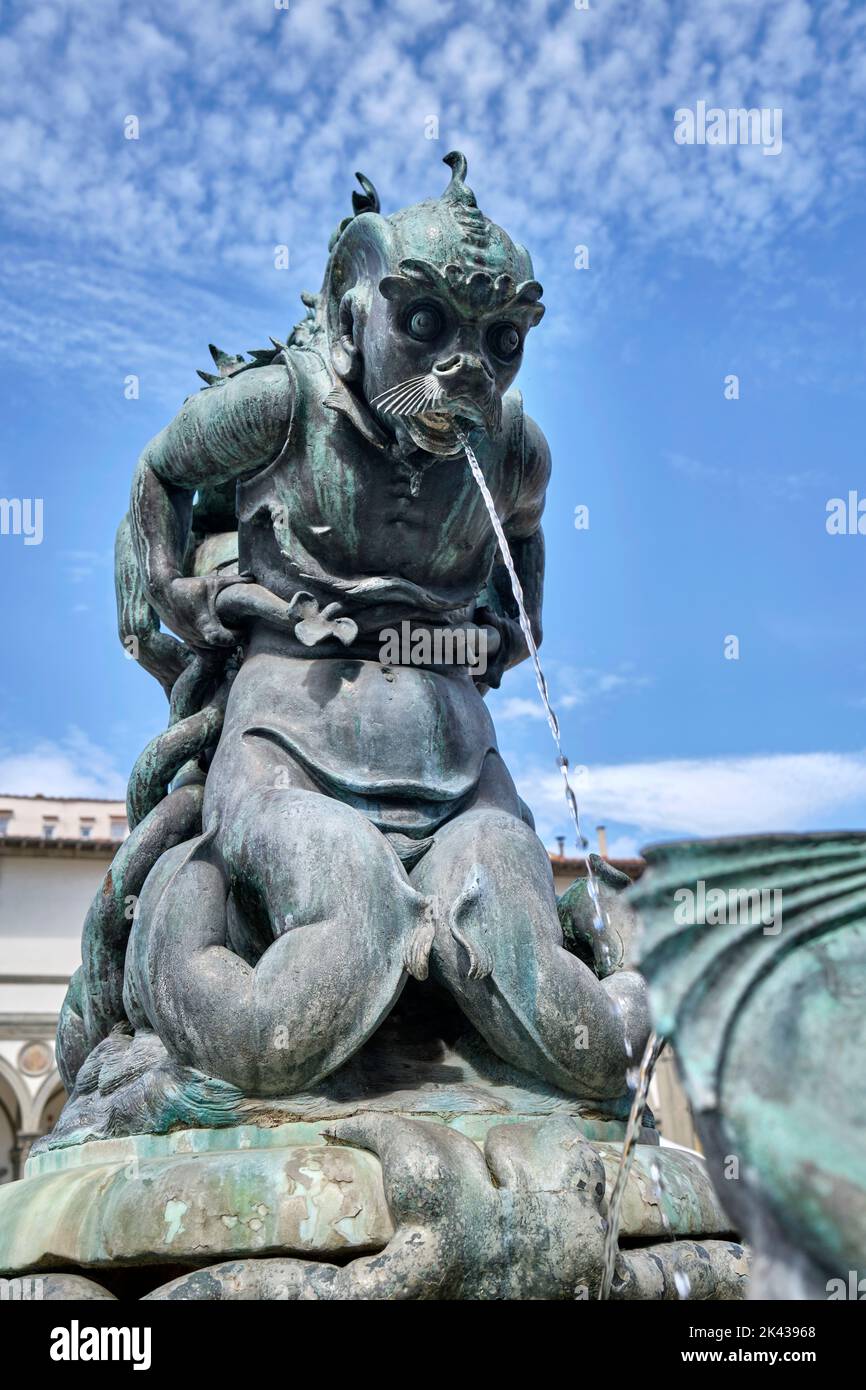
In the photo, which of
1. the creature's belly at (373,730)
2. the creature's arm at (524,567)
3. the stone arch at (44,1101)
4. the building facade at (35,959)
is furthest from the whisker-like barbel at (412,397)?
the stone arch at (44,1101)

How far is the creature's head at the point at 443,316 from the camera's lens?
11.6 ft

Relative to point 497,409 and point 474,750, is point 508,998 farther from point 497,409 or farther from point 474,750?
point 497,409

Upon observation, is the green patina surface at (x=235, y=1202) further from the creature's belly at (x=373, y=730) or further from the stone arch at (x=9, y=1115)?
the stone arch at (x=9, y=1115)

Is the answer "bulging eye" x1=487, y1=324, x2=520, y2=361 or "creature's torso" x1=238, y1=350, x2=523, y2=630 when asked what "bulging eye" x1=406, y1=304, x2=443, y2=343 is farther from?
"creature's torso" x1=238, y1=350, x2=523, y2=630

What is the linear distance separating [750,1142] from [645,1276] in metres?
1.58

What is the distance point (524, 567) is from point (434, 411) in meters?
1.02

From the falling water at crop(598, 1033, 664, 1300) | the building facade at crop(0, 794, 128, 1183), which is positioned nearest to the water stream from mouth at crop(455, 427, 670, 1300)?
the falling water at crop(598, 1033, 664, 1300)

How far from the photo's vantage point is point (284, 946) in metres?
3.17

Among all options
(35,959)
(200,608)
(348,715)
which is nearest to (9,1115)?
(35,959)

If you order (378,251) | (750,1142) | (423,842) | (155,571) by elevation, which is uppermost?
(378,251)

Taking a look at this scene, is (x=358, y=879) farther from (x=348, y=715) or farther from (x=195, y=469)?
(x=195, y=469)

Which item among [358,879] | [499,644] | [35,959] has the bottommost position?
[358,879]
